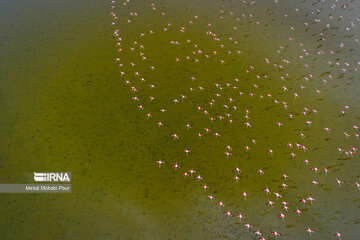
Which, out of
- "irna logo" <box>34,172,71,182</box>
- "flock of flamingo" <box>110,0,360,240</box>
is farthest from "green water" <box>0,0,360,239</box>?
"irna logo" <box>34,172,71,182</box>

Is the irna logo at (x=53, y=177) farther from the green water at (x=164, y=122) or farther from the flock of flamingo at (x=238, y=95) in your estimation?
the flock of flamingo at (x=238, y=95)

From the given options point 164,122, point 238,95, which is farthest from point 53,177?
point 238,95

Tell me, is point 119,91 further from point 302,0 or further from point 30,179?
point 302,0

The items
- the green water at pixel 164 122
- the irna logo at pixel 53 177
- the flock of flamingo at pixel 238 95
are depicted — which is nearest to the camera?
the green water at pixel 164 122

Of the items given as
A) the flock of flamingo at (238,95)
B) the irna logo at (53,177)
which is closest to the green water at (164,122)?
the flock of flamingo at (238,95)

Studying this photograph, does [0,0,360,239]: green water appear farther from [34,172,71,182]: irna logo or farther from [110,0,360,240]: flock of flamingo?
[34,172,71,182]: irna logo

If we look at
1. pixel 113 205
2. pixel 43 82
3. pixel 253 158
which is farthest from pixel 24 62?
pixel 253 158

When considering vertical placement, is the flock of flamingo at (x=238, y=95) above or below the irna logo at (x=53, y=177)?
above
